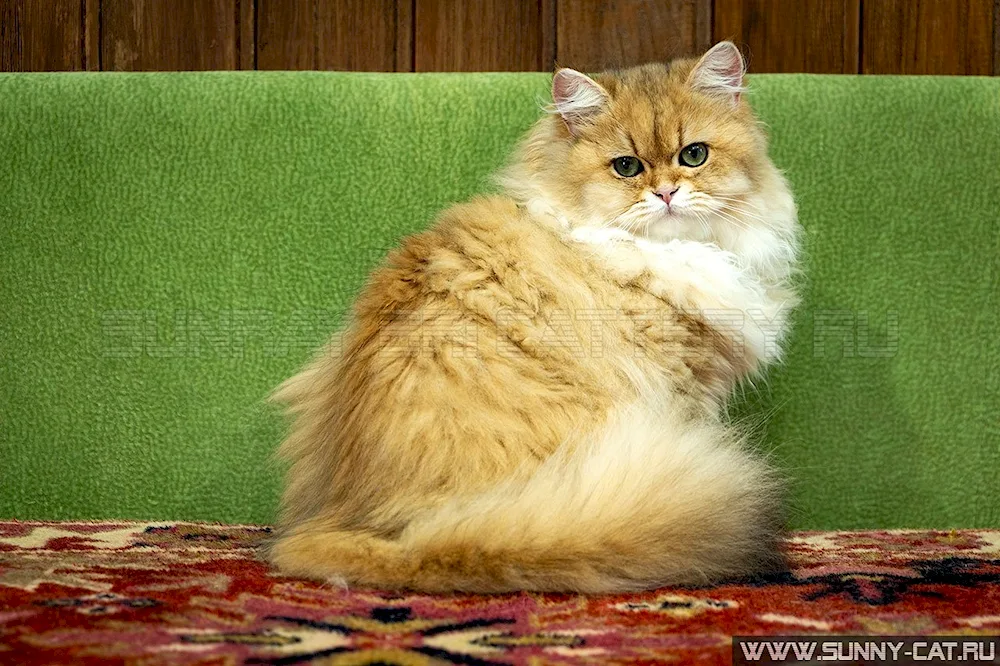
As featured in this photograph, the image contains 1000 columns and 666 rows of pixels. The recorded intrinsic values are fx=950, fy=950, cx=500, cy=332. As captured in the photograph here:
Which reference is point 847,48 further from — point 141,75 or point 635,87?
point 141,75

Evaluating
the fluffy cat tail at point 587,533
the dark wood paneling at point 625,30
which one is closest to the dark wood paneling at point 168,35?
the dark wood paneling at point 625,30

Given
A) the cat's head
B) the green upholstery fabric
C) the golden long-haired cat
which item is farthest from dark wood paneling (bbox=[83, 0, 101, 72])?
the cat's head

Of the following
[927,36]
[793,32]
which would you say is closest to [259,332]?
[793,32]

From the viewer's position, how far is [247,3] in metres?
1.89

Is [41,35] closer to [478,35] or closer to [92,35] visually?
[92,35]

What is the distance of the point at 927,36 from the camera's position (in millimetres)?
1924

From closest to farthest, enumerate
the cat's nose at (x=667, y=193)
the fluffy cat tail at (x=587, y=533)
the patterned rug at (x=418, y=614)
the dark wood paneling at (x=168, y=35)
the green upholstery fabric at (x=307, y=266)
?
the patterned rug at (x=418, y=614), the fluffy cat tail at (x=587, y=533), the cat's nose at (x=667, y=193), the green upholstery fabric at (x=307, y=266), the dark wood paneling at (x=168, y=35)

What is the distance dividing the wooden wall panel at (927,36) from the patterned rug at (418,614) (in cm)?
104

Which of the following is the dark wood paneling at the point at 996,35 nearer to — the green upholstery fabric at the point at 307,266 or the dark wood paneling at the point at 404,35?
the green upholstery fabric at the point at 307,266

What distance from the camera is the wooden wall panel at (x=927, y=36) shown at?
1.92m

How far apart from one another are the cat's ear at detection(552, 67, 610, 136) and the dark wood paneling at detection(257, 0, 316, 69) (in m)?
0.65

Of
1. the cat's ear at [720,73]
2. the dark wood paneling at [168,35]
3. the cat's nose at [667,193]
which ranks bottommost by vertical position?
the cat's nose at [667,193]

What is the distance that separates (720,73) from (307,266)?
2.57 feet

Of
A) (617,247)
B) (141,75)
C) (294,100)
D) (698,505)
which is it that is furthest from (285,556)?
(141,75)
